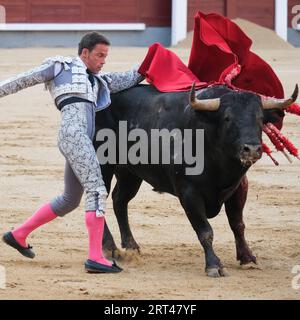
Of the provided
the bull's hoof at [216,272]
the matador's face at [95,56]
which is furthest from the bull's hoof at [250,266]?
the matador's face at [95,56]

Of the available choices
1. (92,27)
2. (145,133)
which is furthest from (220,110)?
(92,27)

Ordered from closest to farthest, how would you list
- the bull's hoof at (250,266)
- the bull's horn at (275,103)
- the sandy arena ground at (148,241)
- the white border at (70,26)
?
the sandy arena ground at (148,241), the bull's horn at (275,103), the bull's hoof at (250,266), the white border at (70,26)

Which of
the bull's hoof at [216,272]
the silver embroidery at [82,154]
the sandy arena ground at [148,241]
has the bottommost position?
the sandy arena ground at [148,241]

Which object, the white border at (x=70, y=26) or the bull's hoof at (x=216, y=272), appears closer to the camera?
the bull's hoof at (x=216, y=272)

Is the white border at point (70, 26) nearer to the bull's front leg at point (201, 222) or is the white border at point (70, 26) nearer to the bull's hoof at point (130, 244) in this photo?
the bull's hoof at point (130, 244)

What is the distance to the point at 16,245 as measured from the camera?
5.07m

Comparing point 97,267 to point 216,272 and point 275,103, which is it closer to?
point 216,272

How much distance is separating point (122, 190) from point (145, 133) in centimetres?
47

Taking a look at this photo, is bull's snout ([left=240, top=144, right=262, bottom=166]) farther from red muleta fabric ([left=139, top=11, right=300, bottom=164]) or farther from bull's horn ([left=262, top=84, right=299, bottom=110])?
red muleta fabric ([left=139, top=11, right=300, bottom=164])

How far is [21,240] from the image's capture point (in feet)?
16.6

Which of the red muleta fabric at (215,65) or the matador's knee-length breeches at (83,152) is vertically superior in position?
the red muleta fabric at (215,65)

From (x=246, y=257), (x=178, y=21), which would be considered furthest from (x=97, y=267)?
(x=178, y=21)

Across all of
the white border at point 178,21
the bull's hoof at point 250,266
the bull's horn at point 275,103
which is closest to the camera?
the bull's horn at point 275,103

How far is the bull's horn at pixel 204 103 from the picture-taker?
16.0 feet
